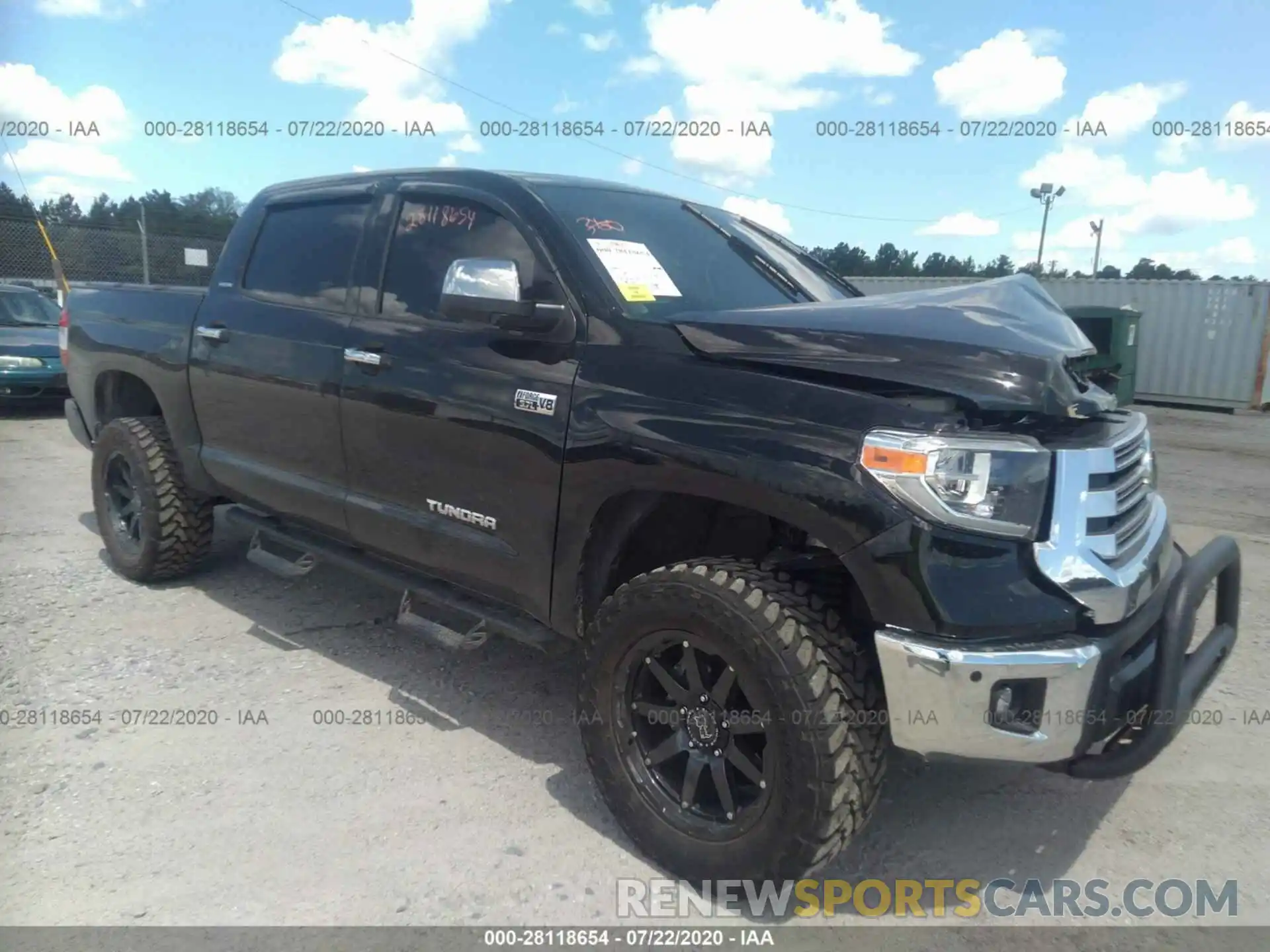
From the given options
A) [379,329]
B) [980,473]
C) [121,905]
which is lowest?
[121,905]

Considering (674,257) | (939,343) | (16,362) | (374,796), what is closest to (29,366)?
(16,362)

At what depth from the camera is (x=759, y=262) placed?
375cm

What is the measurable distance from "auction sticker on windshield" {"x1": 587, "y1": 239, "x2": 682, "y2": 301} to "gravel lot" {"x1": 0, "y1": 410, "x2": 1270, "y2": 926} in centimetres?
166

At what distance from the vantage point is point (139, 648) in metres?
4.23

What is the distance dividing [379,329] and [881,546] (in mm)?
2182

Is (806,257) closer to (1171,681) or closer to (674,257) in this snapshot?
(674,257)

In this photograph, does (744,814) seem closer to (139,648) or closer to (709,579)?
(709,579)

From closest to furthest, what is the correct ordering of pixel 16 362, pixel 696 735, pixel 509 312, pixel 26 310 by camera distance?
pixel 696 735, pixel 509 312, pixel 16 362, pixel 26 310

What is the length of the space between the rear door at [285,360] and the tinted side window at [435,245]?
268 mm

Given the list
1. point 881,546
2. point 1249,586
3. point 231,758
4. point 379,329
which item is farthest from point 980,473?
point 1249,586

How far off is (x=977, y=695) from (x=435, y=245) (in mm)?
2474

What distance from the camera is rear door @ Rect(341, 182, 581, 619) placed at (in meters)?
3.08

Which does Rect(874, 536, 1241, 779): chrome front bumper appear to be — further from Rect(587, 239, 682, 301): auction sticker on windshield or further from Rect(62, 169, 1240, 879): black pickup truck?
Rect(587, 239, 682, 301): auction sticker on windshield

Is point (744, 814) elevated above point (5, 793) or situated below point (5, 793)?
above
